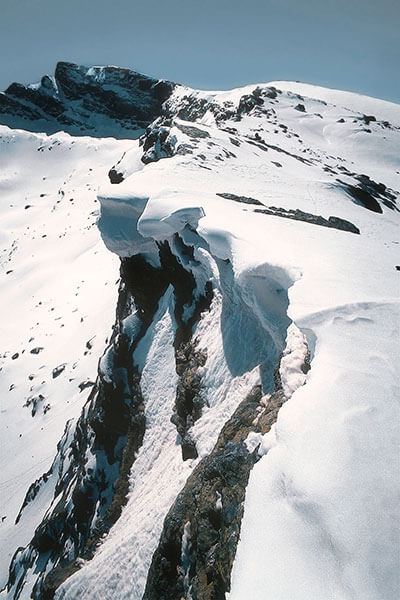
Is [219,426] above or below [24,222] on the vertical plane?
above

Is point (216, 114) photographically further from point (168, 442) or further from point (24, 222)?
point (168, 442)

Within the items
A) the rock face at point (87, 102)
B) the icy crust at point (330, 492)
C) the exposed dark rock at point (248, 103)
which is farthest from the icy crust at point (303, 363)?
the rock face at point (87, 102)

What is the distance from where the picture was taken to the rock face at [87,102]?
283ft

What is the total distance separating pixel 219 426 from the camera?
24.2 ft

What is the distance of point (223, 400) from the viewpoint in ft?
25.4

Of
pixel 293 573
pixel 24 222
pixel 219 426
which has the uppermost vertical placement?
pixel 293 573

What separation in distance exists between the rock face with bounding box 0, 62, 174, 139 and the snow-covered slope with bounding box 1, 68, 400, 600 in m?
74.1

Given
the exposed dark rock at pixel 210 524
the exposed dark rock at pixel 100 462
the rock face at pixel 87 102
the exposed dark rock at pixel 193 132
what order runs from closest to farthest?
the exposed dark rock at pixel 210 524 → the exposed dark rock at pixel 100 462 → the exposed dark rock at pixel 193 132 → the rock face at pixel 87 102

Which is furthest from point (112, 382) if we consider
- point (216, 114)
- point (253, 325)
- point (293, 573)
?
point (216, 114)

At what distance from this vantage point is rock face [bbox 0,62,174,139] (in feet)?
283

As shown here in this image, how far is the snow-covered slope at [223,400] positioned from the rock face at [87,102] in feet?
243

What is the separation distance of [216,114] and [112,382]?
46.5 metres

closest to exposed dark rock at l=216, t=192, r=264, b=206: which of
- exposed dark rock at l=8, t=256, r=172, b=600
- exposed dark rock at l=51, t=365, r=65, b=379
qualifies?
exposed dark rock at l=8, t=256, r=172, b=600

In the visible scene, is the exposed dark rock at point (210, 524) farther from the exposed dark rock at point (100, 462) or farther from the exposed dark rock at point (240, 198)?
the exposed dark rock at point (240, 198)
